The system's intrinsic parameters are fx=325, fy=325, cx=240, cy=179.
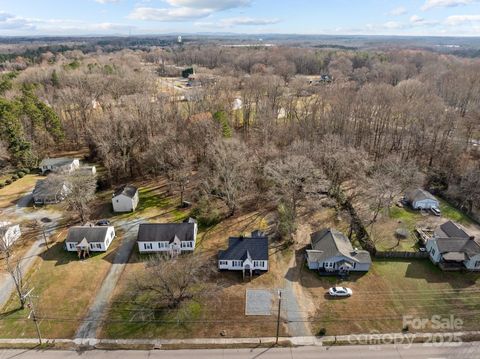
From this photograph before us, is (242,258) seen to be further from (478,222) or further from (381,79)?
(381,79)

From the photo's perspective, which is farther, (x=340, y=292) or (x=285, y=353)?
(x=340, y=292)

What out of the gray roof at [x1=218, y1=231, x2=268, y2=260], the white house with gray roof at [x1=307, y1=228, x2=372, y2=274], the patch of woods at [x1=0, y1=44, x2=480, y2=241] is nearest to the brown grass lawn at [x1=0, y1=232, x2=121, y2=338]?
the gray roof at [x1=218, y1=231, x2=268, y2=260]

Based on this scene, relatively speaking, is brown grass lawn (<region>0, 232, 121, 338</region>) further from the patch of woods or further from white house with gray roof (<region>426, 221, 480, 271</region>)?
white house with gray roof (<region>426, 221, 480, 271</region>)

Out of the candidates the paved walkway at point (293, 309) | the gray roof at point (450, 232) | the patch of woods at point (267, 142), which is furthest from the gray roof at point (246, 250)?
the gray roof at point (450, 232)

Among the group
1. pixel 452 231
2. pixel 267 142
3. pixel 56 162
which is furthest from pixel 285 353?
pixel 56 162

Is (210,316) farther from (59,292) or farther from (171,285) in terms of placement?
(59,292)

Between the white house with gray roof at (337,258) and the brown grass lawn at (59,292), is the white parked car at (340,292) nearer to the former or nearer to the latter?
the white house with gray roof at (337,258)
